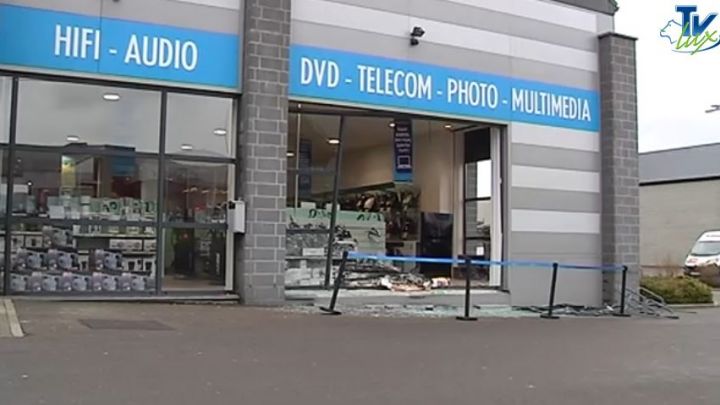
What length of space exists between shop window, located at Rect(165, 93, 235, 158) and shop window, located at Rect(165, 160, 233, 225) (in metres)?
0.21

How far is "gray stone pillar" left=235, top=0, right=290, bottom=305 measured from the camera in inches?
523

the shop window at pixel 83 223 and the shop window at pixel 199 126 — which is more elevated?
the shop window at pixel 199 126

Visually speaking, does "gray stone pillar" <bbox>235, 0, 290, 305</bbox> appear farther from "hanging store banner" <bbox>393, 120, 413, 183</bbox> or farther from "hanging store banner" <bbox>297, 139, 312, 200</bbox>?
"hanging store banner" <bbox>393, 120, 413, 183</bbox>

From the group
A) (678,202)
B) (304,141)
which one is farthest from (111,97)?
(678,202)

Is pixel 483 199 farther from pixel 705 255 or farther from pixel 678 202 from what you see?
pixel 678 202

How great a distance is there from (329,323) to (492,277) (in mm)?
5998

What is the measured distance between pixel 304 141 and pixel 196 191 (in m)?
2.32

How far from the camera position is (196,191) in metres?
13.5

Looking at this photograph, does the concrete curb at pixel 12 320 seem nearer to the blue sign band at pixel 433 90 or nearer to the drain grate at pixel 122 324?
the drain grate at pixel 122 324

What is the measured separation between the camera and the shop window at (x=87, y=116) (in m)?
12.3

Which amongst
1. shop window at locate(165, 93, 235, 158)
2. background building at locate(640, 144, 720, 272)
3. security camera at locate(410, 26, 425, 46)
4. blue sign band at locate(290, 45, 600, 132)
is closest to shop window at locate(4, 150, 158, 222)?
shop window at locate(165, 93, 235, 158)

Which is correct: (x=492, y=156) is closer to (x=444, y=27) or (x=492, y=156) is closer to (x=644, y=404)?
(x=444, y=27)

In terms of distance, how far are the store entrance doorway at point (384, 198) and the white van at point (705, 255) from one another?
1869 cm

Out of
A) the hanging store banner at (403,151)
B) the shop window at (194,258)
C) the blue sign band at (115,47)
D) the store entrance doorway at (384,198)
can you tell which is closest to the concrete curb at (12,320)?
the shop window at (194,258)
